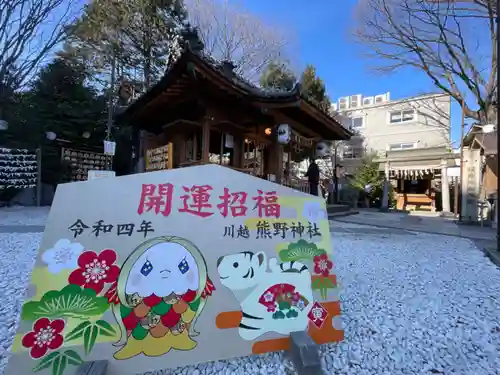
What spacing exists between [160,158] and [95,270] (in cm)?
699

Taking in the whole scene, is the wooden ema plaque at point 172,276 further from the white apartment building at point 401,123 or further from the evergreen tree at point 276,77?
the white apartment building at point 401,123

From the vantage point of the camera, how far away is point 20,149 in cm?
937

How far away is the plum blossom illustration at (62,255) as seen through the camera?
1514 millimetres

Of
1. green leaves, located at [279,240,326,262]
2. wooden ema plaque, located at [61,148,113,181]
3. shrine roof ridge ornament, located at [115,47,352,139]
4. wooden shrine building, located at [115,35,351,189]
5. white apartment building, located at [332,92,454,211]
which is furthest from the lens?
white apartment building, located at [332,92,454,211]

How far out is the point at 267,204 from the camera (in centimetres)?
198

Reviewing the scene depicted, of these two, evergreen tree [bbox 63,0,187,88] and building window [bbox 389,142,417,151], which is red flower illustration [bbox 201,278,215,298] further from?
building window [bbox 389,142,417,151]

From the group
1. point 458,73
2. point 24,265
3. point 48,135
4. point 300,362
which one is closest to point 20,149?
point 48,135

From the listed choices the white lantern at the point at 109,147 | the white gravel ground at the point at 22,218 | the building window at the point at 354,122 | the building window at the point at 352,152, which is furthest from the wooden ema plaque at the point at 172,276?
the building window at the point at 354,122

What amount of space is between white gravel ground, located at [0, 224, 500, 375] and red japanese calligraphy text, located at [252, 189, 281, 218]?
2.98ft

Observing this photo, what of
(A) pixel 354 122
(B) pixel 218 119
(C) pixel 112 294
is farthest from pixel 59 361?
(A) pixel 354 122

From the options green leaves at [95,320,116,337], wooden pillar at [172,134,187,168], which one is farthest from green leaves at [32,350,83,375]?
wooden pillar at [172,134,187,168]

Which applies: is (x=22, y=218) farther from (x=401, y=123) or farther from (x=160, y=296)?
(x=401, y=123)

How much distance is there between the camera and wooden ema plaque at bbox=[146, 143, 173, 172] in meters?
7.89

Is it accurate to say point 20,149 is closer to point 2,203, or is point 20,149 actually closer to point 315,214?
point 2,203
